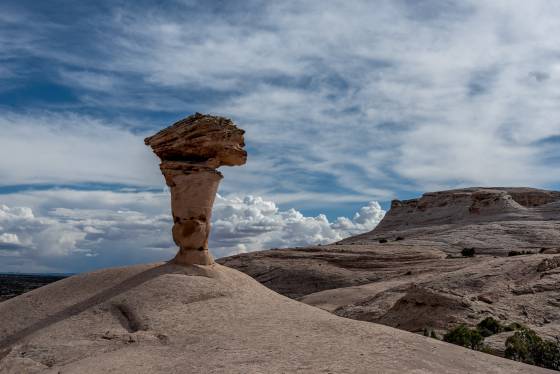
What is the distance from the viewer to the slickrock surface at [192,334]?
9750 millimetres

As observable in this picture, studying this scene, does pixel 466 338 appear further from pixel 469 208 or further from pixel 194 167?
pixel 469 208

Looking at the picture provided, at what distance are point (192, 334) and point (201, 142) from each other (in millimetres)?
6643

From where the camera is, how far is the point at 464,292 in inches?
893

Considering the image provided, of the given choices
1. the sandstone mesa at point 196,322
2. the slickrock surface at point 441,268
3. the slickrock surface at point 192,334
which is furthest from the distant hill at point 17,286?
the sandstone mesa at point 196,322

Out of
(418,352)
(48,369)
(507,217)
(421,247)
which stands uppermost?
(507,217)

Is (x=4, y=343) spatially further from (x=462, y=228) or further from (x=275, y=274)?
(x=462, y=228)

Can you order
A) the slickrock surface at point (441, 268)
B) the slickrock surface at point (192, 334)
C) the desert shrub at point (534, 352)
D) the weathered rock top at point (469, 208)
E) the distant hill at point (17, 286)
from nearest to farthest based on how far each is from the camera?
1. the slickrock surface at point (192, 334)
2. the desert shrub at point (534, 352)
3. the slickrock surface at point (441, 268)
4. the distant hill at point (17, 286)
5. the weathered rock top at point (469, 208)

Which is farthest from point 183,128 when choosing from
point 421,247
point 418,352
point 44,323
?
point 421,247

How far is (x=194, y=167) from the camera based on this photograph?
1647 centimetres

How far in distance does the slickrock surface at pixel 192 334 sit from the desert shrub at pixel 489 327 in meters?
5.53

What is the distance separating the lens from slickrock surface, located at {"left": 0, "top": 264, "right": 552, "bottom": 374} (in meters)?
9.75

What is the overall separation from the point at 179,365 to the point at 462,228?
47.8 metres

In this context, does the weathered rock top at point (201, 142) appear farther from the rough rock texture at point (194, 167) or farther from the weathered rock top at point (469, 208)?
the weathered rock top at point (469, 208)

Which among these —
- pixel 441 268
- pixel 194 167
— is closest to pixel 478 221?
pixel 441 268
